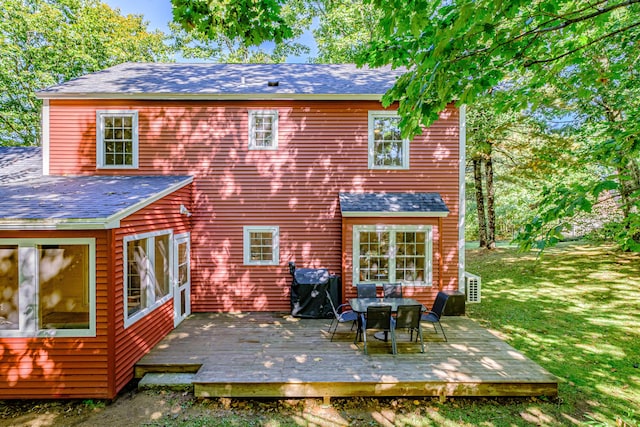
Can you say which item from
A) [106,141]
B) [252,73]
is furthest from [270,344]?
[252,73]

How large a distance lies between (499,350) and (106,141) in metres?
10.1

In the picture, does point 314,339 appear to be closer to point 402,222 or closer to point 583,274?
point 402,222

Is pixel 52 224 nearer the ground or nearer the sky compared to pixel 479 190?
nearer the ground

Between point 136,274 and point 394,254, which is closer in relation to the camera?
point 136,274

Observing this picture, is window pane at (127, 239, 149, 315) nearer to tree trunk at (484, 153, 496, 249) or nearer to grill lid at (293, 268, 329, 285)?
grill lid at (293, 268, 329, 285)

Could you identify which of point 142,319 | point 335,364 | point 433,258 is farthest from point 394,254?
point 142,319

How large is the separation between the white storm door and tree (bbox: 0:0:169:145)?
1294cm

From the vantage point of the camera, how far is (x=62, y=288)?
4680 mm

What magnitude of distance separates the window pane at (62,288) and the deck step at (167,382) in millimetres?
1244

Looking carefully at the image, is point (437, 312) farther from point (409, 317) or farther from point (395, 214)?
point (395, 214)

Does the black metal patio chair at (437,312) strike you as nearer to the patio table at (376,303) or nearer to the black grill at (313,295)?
the patio table at (376,303)

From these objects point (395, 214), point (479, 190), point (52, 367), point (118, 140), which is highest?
point (118, 140)

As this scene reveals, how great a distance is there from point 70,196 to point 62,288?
171 centimetres

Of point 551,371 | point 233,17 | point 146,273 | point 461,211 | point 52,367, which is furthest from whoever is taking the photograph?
point 461,211
